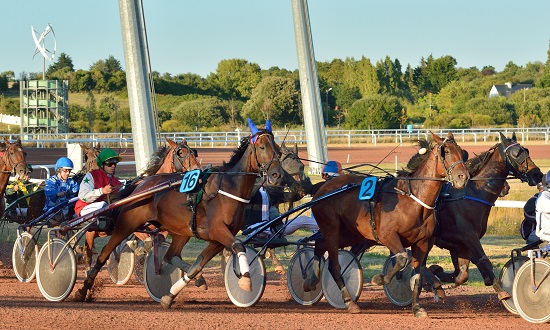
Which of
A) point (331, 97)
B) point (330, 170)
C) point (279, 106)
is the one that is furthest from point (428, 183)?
point (331, 97)

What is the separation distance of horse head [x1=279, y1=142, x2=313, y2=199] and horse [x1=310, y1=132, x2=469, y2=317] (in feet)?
2.73

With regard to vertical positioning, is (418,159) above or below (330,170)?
above

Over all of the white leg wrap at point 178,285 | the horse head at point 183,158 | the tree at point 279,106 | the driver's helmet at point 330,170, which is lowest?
the white leg wrap at point 178,285

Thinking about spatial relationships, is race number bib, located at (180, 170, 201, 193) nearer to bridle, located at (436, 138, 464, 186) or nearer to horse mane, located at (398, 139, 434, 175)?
horse mane, located at (398, 139, 434, 175)

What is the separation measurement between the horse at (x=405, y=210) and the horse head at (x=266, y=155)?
939mm

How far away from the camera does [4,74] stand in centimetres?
8656

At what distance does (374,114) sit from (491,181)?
146 ft

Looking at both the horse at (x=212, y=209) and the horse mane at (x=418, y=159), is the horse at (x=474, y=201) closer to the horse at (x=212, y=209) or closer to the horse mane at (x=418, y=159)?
the horse mane at (x=418, y=159)

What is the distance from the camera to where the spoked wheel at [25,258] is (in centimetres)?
1034

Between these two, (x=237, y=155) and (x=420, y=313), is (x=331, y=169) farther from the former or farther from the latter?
(x=420, y=313)

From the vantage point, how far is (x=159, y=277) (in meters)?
9.16

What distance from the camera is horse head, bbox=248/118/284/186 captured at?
25.9ft

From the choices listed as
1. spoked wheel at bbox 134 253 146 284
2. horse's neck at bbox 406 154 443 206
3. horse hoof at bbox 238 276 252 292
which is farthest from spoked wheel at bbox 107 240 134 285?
horse's neck at bbox 406 154 443 206

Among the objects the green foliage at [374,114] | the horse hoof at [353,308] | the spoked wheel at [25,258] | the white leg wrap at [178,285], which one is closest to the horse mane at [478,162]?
the horse hoof at [353,308]
